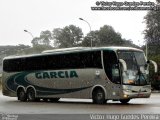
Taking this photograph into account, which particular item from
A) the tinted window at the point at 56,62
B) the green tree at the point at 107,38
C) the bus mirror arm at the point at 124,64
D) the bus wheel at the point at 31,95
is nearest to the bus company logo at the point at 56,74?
the tinted window at the point at 56,62

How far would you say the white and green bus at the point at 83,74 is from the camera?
88.0 ft

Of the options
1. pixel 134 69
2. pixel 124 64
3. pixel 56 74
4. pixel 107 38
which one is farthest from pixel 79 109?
pixel 107 38

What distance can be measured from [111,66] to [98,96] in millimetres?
1968

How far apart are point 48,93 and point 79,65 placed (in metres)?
4.22

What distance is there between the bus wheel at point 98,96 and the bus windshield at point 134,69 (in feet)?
5.62

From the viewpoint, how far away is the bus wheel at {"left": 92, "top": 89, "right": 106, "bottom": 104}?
90.6 ft

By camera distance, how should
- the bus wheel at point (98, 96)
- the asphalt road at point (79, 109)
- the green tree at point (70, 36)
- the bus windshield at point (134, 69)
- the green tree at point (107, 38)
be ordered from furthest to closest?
the green tree at point (70, 36) < the green tree at point (107, 38) < the bus wheel at point (98, 96) < the bus windshield at point (134, 69) < the asphalt road at point (79, 109)

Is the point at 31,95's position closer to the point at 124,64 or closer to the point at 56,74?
the point at 56,74

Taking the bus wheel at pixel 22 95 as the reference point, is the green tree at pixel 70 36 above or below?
above

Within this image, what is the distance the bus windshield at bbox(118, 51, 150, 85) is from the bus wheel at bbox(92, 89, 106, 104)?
1.71 metres

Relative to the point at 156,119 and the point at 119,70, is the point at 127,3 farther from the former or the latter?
the point at 156,119

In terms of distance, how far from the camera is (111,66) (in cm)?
2703

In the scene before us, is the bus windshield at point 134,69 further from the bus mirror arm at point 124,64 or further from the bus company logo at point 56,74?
the bus company logo at point 56,74

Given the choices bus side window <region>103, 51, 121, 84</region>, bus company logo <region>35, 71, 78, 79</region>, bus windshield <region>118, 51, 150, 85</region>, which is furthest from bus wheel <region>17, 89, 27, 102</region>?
bus windshield <region>118, 51, 150, 85</region>
